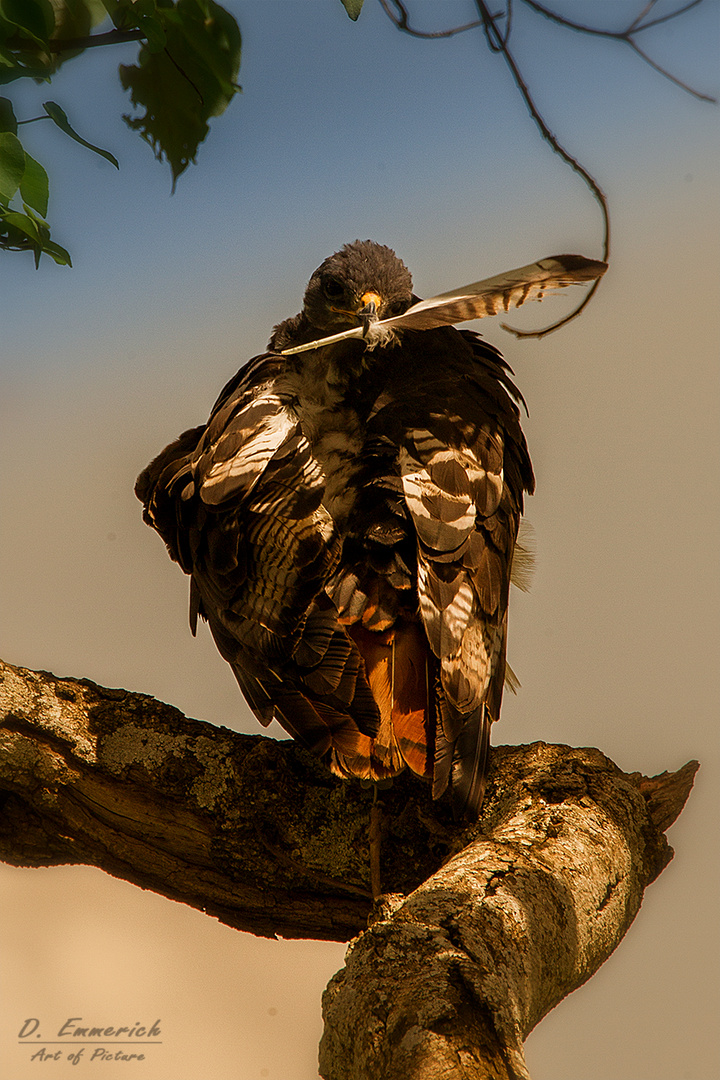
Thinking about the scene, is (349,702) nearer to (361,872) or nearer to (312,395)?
(361,872)

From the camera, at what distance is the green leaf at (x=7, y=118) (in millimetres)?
1568

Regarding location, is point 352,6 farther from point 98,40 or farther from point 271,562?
point 271,562

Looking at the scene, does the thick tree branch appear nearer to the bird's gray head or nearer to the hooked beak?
the hooked beak

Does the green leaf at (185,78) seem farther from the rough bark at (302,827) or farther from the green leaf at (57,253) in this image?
the rough bark at (302,827)

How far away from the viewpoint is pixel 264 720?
6.55 feet

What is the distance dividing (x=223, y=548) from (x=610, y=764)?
1.03 metres

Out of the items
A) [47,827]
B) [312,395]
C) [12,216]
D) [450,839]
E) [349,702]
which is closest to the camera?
[12,216]

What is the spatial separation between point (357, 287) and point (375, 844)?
1.48 meters

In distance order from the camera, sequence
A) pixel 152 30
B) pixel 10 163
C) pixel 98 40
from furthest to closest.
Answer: pixel 98 40, pixel 152 30, pixel 10 163

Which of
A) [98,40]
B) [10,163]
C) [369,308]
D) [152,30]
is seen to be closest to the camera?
[10,163]

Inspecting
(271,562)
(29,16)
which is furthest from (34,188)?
(271,562)

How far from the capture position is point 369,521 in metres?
1.99

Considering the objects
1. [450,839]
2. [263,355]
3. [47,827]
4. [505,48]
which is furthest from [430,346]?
[47,827]

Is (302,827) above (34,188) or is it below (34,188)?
below
